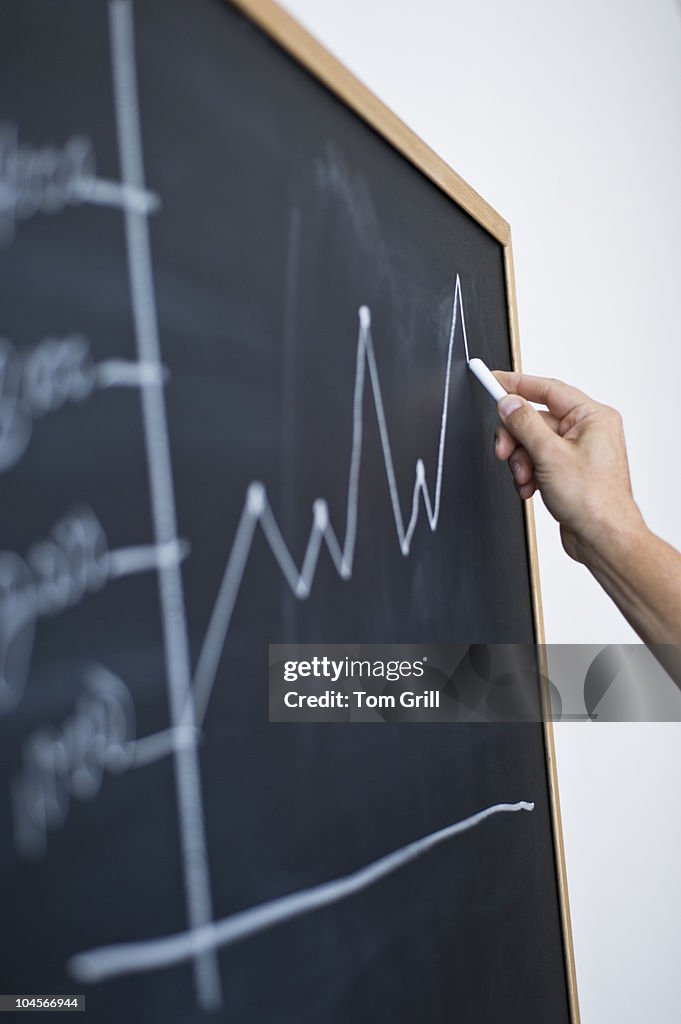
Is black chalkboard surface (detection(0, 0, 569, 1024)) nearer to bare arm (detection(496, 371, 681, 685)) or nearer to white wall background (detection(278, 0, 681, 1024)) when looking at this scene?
bare arm (detection(496, 371, 681, 685))

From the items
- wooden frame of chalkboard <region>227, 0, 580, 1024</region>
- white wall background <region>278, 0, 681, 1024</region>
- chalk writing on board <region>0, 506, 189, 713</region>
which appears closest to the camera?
chalk writing on board <region>0, 506, 189, 713</region>

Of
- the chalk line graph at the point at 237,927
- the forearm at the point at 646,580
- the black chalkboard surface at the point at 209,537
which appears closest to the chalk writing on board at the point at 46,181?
the black chalkboard surface at the point at 209,537

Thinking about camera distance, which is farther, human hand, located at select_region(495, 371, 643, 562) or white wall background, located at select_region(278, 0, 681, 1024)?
white wall background, located at select_region(278, 0, 681, 1024)

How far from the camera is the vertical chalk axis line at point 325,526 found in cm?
44

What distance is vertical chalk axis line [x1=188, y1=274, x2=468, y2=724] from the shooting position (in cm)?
44

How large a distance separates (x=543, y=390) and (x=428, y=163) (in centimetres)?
23

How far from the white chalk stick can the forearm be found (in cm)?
15

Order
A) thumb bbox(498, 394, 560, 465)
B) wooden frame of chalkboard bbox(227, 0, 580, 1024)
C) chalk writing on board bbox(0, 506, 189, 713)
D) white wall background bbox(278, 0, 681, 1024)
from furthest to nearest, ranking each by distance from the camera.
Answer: white wall background bbox(278, 0, 681, 1024)
thumb bbox(498, 394, 560, 465)
wooden frame of chalkboard bbox(227, 0, 580, 1024)
chalk writing on board bbox(0, 506, 189, 713)

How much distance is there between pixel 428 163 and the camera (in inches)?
28.1

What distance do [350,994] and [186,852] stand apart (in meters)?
0.18

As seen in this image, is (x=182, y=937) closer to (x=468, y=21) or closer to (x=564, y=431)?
(x=564, y=431)

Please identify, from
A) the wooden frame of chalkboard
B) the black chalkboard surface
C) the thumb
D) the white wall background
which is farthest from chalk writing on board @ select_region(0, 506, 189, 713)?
the white wall background

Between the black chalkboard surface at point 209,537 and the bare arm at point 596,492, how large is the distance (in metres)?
0.12

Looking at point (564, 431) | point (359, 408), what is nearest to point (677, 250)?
point (564, 431)
